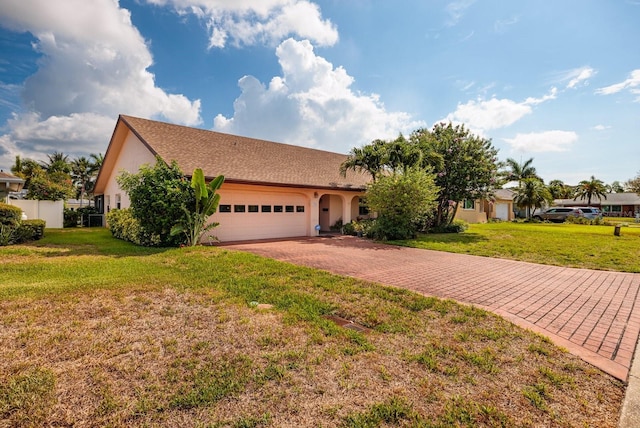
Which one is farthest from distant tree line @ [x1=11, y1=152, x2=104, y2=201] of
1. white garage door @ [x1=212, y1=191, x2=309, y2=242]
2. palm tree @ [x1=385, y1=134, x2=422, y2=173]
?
palm tree @ [x1=385, y1=134, x2=422, y2=173]

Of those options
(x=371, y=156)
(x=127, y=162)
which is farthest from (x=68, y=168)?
(x=371, y=156)

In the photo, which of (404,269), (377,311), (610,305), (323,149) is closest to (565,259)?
(610,305)

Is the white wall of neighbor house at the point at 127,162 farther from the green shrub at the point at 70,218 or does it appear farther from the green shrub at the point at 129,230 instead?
the green shrub at the point at 70,218

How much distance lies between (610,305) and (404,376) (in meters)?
5.12

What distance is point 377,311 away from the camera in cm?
492

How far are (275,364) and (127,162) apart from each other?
60.3 feet

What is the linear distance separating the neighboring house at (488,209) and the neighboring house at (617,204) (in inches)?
740

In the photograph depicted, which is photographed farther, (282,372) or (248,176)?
(248,176)

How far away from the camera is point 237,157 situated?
16219 mm

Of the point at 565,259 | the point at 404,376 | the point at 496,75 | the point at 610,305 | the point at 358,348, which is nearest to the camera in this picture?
the point at 404,376

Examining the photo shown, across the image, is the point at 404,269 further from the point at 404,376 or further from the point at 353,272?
the point at 404,376

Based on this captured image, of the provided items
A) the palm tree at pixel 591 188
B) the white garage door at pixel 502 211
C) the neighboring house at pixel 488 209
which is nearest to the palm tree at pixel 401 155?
the neighboring house at pixel 488 209

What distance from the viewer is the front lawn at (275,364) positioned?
2.51 metres

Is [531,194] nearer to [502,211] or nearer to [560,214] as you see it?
[560,214]
